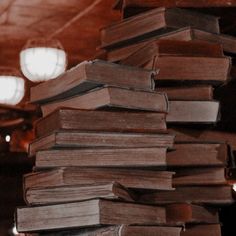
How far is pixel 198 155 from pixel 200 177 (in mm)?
67

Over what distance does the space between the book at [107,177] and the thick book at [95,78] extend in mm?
235

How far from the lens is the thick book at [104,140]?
184 centimetres

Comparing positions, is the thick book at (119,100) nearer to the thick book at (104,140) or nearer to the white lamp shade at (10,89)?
the thick book at (104,140)

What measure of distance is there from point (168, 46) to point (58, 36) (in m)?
3.66

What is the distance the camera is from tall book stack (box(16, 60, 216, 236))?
179 cm

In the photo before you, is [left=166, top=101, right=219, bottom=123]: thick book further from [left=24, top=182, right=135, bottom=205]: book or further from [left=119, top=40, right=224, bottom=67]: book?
[left=24, top=182, right=135, bottom=205]: book

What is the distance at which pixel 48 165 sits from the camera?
6.11 feet

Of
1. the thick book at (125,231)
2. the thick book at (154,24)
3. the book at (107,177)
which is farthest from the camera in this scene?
the thick book at (154,24)

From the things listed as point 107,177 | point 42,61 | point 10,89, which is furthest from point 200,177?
point 10,89

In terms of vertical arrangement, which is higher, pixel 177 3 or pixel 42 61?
pixel 42 61

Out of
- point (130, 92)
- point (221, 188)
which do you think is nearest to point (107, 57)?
point (130, 92)

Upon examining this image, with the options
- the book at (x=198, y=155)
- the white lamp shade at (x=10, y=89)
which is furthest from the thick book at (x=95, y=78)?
the white lamp shade at (x=10, y=89)

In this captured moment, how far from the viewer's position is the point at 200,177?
6.66 ft

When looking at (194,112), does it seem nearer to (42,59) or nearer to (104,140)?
(104,140)
